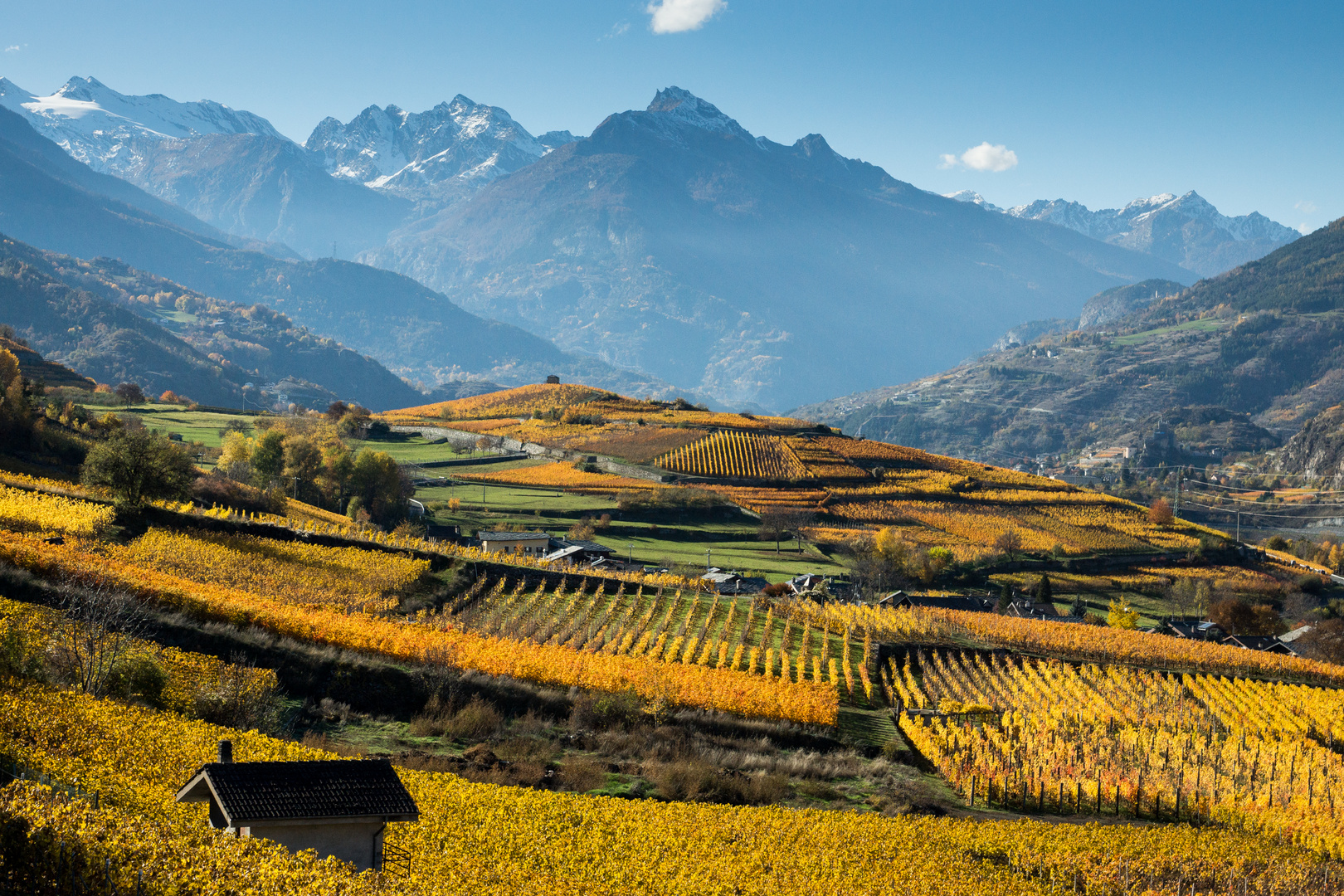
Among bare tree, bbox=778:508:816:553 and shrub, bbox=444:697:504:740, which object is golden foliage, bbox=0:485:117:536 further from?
bare tree, bbox=778:508:816:553

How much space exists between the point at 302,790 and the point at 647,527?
8320cm

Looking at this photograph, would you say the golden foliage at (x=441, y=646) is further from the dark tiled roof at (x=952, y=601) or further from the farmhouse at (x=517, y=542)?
the farmhouse at (x=517, y=542)

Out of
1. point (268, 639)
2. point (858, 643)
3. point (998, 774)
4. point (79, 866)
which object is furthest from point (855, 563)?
point (79, 866)

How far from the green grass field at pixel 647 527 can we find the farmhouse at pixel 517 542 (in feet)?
20.1

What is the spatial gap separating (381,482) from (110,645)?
70.9 meters

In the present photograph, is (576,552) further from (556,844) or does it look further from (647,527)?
(556,844)

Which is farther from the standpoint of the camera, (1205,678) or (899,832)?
(1205,678)

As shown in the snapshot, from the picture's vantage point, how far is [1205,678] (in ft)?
179

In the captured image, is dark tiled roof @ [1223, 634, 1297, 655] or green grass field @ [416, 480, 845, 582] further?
green grass field @ [416, 480, 845, 582]

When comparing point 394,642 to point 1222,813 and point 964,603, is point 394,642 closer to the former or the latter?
point 1222,813

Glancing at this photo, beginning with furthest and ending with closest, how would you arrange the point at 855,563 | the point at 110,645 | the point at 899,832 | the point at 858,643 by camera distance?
the point at 855,563 < the point at 858,643 < the point at 110,645 < the point at 899,832

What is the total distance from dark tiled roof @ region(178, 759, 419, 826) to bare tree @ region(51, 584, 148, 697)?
10.3 meters

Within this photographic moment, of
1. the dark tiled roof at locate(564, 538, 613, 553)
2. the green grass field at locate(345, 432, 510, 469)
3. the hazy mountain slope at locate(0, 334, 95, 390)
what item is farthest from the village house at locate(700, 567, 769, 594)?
the hazy mountain slope at locate(0, 334, 95, 390)

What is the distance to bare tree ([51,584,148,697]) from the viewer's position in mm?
27594
